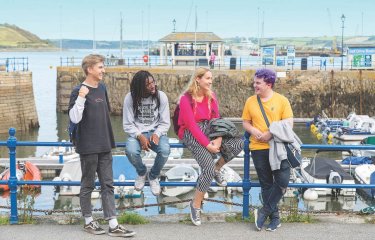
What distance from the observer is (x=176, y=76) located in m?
44.7

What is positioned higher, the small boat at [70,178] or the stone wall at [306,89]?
the stone wall at [306,89]

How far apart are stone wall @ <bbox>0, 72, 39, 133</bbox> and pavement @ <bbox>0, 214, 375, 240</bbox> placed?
30.6m

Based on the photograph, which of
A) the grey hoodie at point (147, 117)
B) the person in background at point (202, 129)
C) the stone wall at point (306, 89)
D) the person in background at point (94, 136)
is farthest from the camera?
the stone wall at point (306, 89)

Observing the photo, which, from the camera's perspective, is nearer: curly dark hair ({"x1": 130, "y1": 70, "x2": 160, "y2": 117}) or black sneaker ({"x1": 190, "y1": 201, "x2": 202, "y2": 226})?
curly dark hair ({"x1": 130, "y1": 70, "x2": 160, "y2": 117})

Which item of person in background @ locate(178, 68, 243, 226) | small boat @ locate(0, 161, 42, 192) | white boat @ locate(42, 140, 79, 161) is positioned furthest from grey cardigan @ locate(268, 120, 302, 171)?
white boat @ locate(42, 140, 79, 161)

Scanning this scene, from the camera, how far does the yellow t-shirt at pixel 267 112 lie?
6.47 meters

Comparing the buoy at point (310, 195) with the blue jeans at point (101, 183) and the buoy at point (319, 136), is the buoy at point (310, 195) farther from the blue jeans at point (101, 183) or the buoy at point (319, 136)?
the blue jeans at point (101, 183)

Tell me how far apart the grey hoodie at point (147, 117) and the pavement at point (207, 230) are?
1070 mm

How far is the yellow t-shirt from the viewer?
6.47 m

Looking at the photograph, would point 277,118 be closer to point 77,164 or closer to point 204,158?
point 204,158

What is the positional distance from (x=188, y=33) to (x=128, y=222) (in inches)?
1786

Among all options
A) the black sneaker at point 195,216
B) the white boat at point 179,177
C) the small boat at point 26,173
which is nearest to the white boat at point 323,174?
the white boat at point 179,177

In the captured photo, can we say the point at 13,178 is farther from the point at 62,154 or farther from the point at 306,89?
the point at 306,89

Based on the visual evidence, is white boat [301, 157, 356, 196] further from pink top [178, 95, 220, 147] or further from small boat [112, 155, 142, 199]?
pink top [178, 95, 220, 147]
